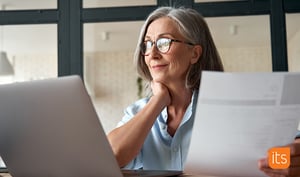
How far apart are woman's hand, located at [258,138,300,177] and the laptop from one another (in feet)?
0.47

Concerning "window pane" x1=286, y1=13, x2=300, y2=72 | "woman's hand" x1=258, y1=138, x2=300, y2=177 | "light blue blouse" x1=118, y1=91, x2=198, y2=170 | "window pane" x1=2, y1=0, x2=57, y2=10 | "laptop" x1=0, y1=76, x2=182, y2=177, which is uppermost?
"window pane" x1=2, y1=0, x2=57, y2=10

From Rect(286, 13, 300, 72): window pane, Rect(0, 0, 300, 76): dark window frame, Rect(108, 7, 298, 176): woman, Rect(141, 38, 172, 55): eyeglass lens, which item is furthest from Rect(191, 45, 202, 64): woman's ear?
Rect(286, 13, 300, 72): window pane

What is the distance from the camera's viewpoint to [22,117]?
580 millimetres

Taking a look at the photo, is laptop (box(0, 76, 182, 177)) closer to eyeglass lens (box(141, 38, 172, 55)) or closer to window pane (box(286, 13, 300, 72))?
eyeglass lens (box(141, 38, 172, 55))

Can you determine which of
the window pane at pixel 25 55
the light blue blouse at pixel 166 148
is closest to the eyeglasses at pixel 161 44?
the light blue blouse at pixel 166 148

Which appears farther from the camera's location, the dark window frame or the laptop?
the dark window frame

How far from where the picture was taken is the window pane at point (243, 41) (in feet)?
7.07

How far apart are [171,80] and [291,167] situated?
47cm

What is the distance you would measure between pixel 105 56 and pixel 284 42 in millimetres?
3029

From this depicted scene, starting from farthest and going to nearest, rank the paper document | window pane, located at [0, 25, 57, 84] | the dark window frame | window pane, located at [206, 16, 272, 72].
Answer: window pane, located at [0, 25, 57, 84] < window pane, located at [206, 16, 272, 72] < the dark window frame < the paper document

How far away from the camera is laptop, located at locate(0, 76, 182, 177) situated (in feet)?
1.70

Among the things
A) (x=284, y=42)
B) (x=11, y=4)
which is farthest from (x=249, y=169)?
(x=11, y=4)

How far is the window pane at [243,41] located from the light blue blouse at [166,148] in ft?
2.66

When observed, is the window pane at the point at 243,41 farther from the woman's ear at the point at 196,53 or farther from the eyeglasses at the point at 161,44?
the eyeglasses at the point at 161,44
